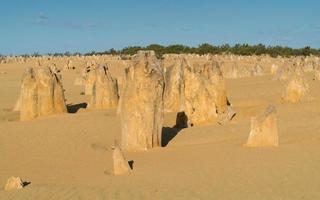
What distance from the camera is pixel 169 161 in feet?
30.5

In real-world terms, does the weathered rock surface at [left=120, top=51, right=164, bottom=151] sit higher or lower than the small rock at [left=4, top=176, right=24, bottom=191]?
higher

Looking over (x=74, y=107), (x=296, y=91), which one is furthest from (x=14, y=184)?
(x=296, y=91)

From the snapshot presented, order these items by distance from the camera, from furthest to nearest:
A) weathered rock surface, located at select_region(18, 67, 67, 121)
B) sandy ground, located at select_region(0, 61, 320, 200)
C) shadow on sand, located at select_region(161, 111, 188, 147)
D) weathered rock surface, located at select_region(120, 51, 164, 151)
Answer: weathered rock surface, located at select_region(18, 67, 67, 121) < shadow on sand, located at select_region(161, 111, 188, 147) < weathered rock surface, located at select_region(120, 51, 164, 151) < sandy ground, located at select_region(0, 61, 320, 200)

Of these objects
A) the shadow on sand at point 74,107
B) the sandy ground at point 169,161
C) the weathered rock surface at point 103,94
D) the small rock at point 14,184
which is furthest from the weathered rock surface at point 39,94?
the small rock at point 14,184

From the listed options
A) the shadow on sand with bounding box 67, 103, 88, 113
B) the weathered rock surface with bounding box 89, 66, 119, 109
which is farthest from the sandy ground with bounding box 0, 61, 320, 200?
the shadow on sand with bounding box 67, 103, 88, 113

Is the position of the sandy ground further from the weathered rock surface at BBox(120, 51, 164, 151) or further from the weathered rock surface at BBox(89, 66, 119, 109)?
the weathered rock surface at BBox(89, 66, 119, 109)

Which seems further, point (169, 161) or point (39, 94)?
point (39, 94)

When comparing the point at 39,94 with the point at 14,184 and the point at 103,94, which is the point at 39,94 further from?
the point at 14,184

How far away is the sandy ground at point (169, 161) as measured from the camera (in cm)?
723

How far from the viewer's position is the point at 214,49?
6925 cm

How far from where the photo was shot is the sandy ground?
7.23 meters

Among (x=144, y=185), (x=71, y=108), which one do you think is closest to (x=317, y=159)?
(x=144, y=185)

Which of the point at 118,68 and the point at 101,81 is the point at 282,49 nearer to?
the point at 118,68

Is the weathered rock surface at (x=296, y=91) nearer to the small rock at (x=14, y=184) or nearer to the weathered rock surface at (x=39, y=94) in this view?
the weathered rock surface at (x=39, y=94)
